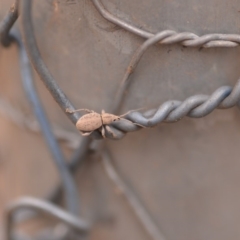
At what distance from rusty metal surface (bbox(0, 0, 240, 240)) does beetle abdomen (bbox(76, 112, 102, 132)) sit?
0.07 metres

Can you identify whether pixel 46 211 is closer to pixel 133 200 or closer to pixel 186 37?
pixel 133 200

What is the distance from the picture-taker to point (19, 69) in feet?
2.08

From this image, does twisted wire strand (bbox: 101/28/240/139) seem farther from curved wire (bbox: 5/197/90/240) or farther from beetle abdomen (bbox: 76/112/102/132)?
curved wire (bbox: 5/197/90/240)

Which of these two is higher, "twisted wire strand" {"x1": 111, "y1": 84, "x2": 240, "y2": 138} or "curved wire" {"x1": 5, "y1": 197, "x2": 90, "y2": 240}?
"twisted wire strand" {"x1": 111, "y1": 84, "x2": 240, "y2": 138}

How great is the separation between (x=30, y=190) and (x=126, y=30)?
1.28 ft

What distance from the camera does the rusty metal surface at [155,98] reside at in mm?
Result: 465

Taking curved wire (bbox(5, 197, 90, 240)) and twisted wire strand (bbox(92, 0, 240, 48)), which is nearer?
twisted wire strand (bbox(92, 0, 240, 48))

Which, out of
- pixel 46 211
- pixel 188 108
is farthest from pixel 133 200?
pixel 188 108

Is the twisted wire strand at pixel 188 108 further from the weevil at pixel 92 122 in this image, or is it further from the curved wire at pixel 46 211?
the curved wire at pixel 46 211

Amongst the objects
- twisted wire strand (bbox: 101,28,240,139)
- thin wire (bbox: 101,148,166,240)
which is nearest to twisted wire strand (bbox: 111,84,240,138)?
twisted wire strand (bbox: 101,28,240,139)

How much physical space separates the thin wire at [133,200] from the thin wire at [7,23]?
199 millimetres

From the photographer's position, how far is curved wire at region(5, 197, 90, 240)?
25.5 inches

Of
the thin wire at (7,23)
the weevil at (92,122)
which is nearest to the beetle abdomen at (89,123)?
the weevil at (92,122)

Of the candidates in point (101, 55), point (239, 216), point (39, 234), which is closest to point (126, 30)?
point (101, 55)
